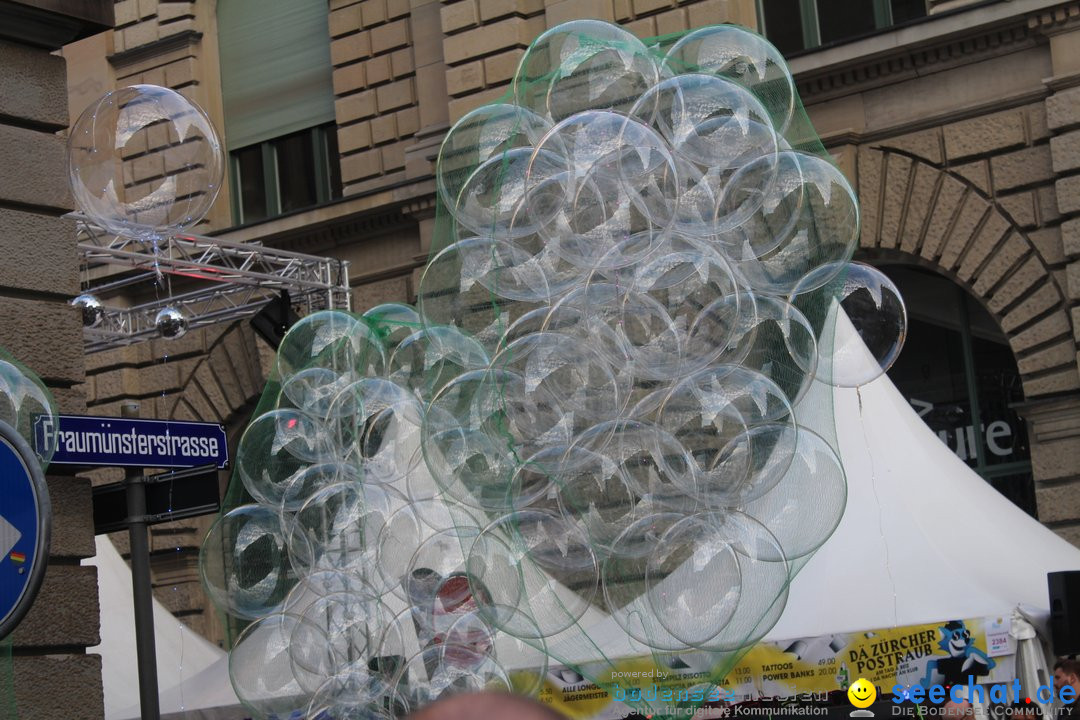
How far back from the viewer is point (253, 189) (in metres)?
21.0

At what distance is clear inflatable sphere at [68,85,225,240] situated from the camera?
7.08 metres

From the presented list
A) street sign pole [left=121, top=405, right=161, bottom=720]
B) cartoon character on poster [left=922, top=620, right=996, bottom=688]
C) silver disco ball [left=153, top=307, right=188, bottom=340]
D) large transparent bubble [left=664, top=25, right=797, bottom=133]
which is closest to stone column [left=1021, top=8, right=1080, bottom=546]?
cartoon character on poster [left=922, top=620, right=996, bottom=688]

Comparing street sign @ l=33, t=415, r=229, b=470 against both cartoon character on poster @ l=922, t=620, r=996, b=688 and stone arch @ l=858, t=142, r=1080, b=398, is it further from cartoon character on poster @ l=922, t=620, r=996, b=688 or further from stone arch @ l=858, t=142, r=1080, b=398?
stone arch @ l=858, t=142, r=1080, b=398

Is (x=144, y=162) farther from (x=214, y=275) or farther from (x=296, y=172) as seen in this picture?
(x=296, y=172)

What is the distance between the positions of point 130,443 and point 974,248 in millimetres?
10559

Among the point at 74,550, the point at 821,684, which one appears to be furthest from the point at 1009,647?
the point at 74,550

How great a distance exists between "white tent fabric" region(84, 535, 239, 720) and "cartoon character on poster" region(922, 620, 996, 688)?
5.91 meters

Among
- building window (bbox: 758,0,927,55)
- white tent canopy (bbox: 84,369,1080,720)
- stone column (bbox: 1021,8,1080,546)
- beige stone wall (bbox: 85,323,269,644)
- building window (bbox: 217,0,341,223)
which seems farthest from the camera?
building window (bbox: 217,0,341,223)

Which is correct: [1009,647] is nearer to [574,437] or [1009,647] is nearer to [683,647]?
[683,647]

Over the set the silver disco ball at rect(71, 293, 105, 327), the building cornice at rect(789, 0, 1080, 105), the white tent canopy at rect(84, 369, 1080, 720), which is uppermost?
the building cornice at rect(789, 0, 1080, 105)

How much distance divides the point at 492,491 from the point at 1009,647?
10.7 feet

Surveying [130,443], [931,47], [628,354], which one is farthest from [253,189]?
[130,443]

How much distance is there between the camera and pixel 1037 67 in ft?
47.7

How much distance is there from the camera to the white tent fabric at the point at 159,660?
13117 mm
